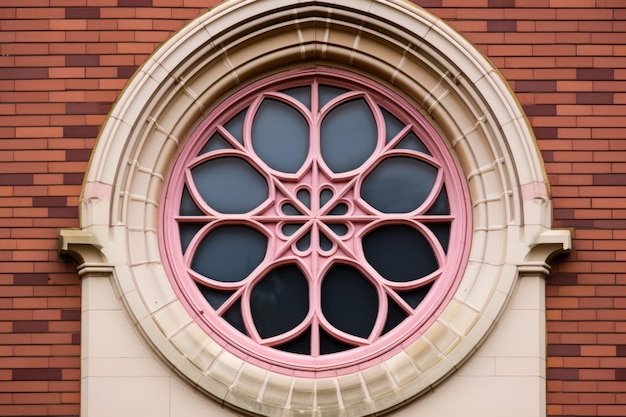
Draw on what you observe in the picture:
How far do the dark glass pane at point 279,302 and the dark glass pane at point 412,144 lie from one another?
1374 mm

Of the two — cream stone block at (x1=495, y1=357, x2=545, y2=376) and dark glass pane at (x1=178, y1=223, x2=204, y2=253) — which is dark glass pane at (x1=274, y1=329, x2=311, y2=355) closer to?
dark glass pane at (x1=178, y1=223, x2=204, y2=253)

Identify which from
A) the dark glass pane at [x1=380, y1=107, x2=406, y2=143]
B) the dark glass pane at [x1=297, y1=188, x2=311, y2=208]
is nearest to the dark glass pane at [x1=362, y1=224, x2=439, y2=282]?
the dark glass pane at [x1=297, y1=188, x2=311, y2=208]

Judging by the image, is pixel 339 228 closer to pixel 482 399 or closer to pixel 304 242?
pixel 304 242

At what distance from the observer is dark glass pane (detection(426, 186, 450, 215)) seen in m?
14.1

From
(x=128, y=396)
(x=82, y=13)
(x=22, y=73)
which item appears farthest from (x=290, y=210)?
(x=22, y=73)

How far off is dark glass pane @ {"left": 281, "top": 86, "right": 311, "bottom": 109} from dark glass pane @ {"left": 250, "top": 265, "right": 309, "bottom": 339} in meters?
1.42

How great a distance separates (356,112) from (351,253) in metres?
1.23

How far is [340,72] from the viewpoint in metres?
14.3

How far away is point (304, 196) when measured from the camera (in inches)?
557

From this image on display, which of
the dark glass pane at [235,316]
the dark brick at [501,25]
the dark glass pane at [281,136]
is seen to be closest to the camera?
the dark glass pane at [235,316]

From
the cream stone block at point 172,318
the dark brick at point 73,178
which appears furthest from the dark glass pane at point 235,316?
the dark brick at point 73,178

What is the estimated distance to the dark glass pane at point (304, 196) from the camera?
14.1m

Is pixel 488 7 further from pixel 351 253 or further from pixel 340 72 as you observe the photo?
pixel 351 253

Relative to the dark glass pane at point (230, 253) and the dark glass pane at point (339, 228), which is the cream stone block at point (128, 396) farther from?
the dark glass pane at point (339, 228)
